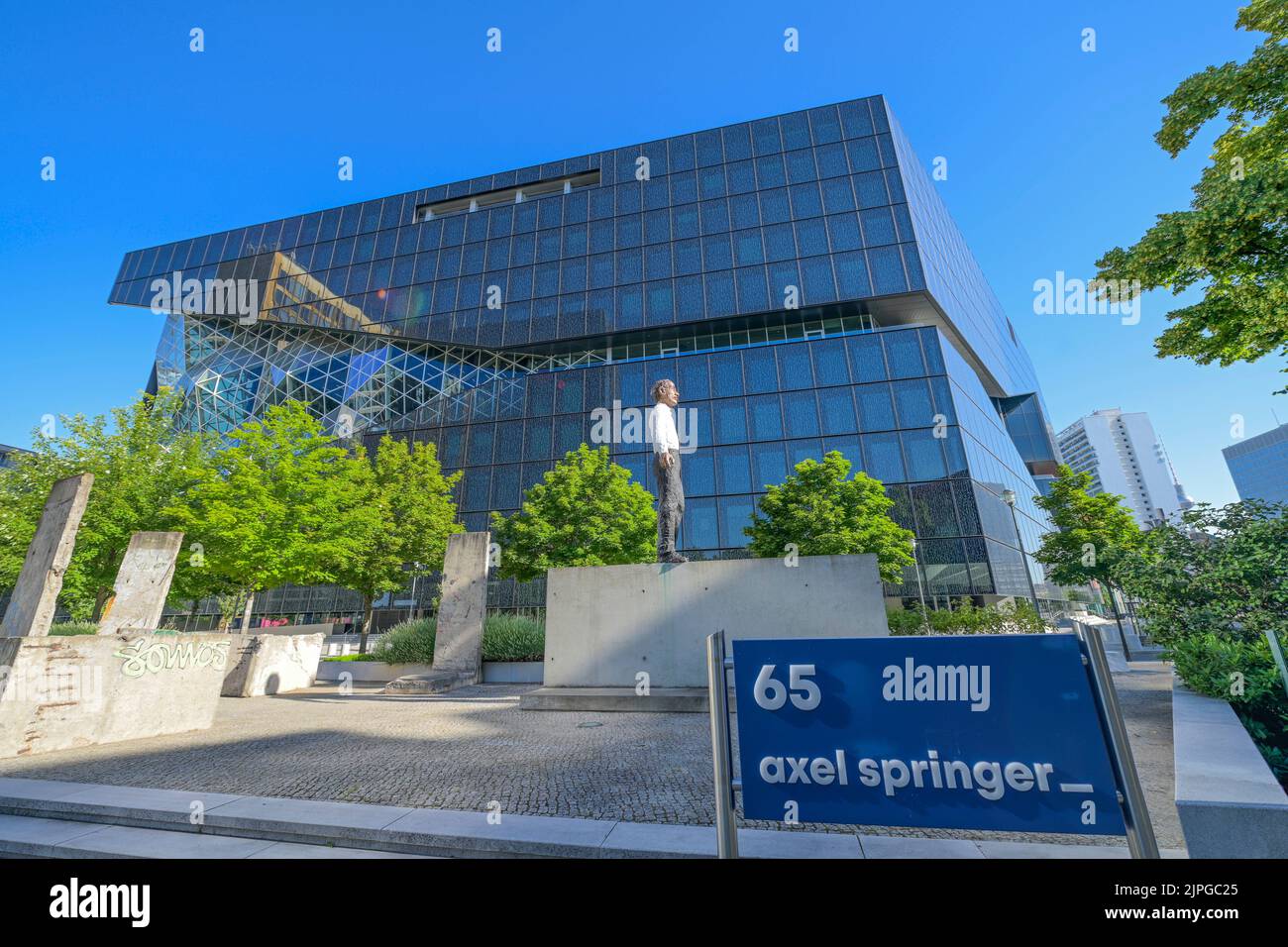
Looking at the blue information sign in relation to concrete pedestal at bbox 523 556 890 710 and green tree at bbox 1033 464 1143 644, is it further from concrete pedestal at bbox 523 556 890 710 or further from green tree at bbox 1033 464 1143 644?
green tree at bbox 1033 464 1143 644

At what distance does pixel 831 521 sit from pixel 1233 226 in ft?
49.0

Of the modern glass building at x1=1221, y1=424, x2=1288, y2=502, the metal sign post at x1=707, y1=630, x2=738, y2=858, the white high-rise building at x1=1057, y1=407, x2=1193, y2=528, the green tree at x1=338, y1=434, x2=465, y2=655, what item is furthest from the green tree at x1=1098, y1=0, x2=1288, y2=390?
the white high-rise building at x1=1057, y1=407, x2=1193, y2=528

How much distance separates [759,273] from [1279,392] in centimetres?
2840

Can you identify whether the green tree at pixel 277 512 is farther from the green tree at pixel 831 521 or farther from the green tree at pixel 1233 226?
the green tree at pixel 1233 226

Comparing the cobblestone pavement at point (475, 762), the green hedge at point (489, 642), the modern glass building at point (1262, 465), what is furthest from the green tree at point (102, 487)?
the modern glass building at point (1262, 465)

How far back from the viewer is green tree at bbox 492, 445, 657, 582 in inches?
866

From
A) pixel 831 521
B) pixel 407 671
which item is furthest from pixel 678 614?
pixel 831 521

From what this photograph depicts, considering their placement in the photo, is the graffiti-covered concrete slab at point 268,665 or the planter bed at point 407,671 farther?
the planter bed at point 407,671

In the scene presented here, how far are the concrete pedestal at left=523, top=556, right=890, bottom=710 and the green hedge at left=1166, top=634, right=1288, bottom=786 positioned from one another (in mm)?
3986

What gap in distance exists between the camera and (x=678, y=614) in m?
10.3

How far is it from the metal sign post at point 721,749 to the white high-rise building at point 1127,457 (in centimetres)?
22088

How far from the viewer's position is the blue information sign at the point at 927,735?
2656 mm

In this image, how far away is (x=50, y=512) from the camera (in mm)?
8844
